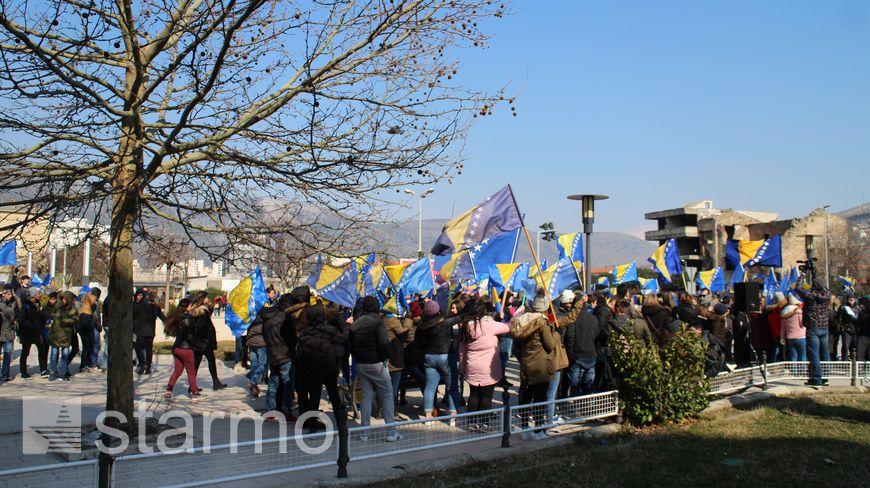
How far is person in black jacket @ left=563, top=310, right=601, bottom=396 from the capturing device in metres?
9.82

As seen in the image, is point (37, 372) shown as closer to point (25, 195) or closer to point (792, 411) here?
point (25, 195)

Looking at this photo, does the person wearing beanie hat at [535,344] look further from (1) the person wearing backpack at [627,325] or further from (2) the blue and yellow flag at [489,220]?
(2) the blue and yellow flag at [489,220]

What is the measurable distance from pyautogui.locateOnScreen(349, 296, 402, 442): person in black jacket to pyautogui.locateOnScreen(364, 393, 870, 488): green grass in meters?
1.98

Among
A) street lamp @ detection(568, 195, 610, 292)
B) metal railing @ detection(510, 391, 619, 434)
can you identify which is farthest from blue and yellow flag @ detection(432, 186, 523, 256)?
street lamp @ detection(568, 195, 610, 292)

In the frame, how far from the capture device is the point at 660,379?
30.3ft

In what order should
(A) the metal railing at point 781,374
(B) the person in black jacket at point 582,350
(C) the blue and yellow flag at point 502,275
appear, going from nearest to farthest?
(B) the person in black jacket at point 582,350 < (A) the metal railing at point 781,374 < (C) the blue and yellow flag at point 502,275

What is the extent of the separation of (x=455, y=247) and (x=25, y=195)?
19.5 feet

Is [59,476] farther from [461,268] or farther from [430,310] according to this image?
[461,268]

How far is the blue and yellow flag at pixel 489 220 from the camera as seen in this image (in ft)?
36.2

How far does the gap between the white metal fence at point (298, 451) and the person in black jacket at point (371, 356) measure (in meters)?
0.68

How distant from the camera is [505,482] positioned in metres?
7.04

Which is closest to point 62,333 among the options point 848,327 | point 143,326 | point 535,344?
point 143,326

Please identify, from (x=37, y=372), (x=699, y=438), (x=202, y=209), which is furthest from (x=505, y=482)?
(x=37, y=372)

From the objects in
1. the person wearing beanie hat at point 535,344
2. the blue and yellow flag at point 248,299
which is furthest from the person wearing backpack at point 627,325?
the blue and yellow flag at point 248,299
